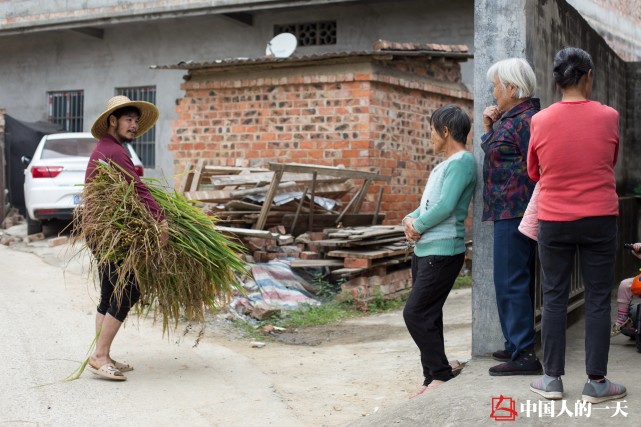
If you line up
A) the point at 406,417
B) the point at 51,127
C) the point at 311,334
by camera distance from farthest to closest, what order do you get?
the point at 51,127 → the point at 311,334 → the point at 406,417

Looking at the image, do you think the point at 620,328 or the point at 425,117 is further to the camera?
the point at 425,117

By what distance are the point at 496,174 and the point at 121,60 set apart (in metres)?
13.4

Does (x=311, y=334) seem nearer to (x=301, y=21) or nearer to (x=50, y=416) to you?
(x=50, y=416)

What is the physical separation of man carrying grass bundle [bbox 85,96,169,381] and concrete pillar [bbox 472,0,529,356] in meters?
2.03

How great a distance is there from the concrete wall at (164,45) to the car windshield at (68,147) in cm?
273

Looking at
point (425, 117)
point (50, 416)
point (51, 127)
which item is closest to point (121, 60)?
point (51, 127)

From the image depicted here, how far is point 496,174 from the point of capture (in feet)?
15.3

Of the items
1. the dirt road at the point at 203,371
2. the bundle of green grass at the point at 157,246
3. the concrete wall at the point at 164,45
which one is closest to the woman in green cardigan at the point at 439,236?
the dirt road at the point at 203,371

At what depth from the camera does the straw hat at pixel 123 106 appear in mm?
5654

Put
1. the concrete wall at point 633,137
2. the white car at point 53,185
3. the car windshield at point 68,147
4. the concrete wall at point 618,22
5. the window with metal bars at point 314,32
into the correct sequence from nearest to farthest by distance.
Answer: the concrete wall at point 633,137 < the white car at point 53,185 < the car windshield at point 68,147 < the window with metal bars at point 314,32 < the concrete wall at point 618,22

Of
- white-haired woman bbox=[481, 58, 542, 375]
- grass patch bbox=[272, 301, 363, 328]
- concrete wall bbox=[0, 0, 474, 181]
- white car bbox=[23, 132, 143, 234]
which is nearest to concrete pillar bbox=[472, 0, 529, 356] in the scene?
white-haired woman bbox=[481, 58, 542, 375]

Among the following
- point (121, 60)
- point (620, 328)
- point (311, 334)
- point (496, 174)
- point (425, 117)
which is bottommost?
point (311, 334)

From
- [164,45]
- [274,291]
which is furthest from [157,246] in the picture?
[164,45]

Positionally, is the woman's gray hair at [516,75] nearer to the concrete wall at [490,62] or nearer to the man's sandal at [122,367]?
the concrete wall at [490,62]
